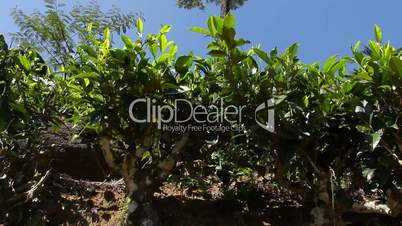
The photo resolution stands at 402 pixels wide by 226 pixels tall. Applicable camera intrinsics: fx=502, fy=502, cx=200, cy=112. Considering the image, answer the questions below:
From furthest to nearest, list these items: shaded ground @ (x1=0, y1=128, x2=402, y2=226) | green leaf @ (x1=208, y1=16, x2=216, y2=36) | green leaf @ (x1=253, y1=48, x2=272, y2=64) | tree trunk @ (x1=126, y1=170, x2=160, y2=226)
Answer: shaded ground @ (x1=0, y1=128, x2=402, y2=226), tree trunk @ (x1=126, y1=170, x2=160, y2=226), green leaf @ (x1=253, y1=48, x2=272, y2=64), green leaf @ (x1=208, y1=16, x2=216, y2=36)

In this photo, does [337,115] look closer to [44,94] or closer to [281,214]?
[281,214]

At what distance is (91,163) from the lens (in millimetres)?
3922

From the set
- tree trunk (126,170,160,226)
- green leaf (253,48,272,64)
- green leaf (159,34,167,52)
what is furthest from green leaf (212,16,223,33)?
tree trunk (126,170,160,226)

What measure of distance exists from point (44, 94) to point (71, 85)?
37 cm

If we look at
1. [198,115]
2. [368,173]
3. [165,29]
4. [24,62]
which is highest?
[165,29]

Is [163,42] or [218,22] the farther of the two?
[163,42]

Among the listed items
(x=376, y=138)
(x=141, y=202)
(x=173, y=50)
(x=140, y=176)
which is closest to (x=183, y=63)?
(x=173, y=50)

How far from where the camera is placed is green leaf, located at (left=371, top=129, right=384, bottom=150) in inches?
88.9

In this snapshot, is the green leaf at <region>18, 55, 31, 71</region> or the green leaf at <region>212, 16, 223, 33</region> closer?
the green leaf at <region>212, 16, 223, 33</region>

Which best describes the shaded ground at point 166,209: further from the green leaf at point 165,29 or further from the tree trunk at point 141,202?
the green leaf at point 165,29

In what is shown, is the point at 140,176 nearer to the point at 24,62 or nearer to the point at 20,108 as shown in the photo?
the point at 20,108

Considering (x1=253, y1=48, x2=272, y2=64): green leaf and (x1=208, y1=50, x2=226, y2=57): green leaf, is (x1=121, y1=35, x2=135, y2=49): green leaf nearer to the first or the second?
(x1=208, y1=50, x2=226, y2=57): green leaf

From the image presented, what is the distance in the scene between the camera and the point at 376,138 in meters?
2.29

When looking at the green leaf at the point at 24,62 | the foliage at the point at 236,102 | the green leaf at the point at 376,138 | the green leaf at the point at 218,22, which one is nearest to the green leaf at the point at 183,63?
the foliage at the point at 236,102
